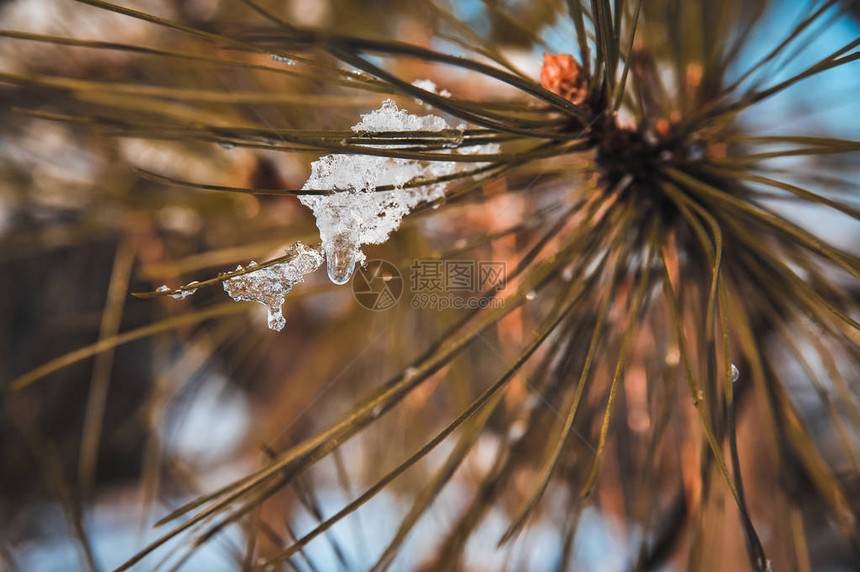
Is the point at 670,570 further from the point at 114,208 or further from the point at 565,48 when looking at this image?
the point at 114,208

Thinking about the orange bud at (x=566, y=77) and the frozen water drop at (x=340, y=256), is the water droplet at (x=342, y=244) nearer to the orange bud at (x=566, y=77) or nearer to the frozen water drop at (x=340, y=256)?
the frozen water drop at (x=340, y=256)

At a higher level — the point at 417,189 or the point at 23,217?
the point at 23,217

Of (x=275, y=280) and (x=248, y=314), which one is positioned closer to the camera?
(x=275, y=280)

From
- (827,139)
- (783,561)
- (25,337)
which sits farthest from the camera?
(25,337)

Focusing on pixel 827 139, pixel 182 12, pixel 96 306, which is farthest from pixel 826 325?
pixel 96 306

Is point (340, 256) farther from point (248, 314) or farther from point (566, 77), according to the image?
point (248, 314)

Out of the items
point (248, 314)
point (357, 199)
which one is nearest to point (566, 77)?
point (357, 199)

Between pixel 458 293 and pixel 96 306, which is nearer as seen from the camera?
pixel 458 293

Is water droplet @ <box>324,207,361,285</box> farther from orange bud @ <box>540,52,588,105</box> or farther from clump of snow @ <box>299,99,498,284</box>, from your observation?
orange bud @ <box>540,52,588,105</box>
